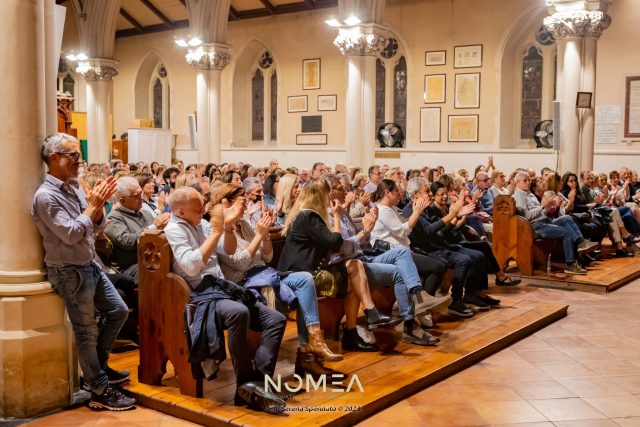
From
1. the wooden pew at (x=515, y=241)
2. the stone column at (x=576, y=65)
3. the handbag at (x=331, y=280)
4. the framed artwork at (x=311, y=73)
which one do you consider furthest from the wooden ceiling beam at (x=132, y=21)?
the handbag at (x=331, y=280)

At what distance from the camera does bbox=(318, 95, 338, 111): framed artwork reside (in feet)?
57.7

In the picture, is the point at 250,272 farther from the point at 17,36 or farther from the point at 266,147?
the point at 266,147

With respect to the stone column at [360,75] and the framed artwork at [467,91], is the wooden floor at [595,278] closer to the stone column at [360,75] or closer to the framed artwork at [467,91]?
the stone column at [360,75]

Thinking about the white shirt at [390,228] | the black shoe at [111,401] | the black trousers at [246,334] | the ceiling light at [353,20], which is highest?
the ceiling light at [353,20]

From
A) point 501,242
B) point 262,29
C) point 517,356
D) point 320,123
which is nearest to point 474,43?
point 320,123

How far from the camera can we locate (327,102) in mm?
17734

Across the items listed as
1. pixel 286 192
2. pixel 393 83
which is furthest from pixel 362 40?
pixel 286 192

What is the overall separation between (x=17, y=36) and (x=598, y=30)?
9.48 m

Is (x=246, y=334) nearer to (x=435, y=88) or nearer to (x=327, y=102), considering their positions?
(x=435, y=88)

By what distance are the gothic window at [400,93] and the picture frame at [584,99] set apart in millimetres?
5940

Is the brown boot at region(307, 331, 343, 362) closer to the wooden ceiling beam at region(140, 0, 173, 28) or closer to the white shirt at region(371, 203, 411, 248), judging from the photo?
the white shirt at region(371, 203, 411, 248)

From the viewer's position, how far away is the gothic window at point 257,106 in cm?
1973

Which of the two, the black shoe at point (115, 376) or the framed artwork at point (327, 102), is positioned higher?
the framed artwork at point (327, 102)

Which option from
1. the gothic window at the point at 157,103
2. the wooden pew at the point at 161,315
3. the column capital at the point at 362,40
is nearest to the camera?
the wooden pew at the point at 161,315
